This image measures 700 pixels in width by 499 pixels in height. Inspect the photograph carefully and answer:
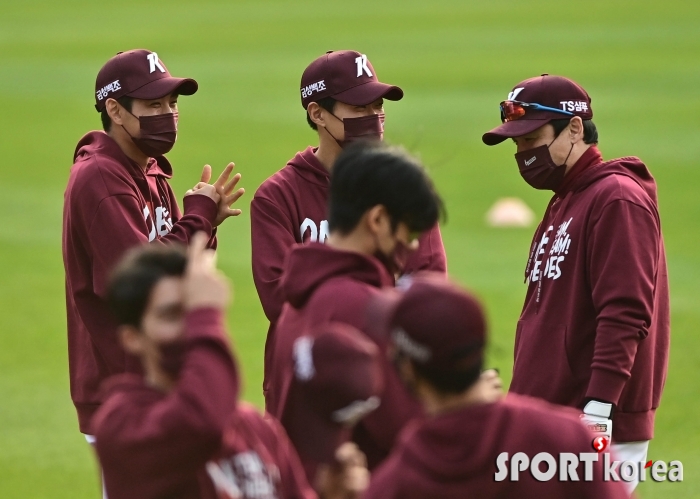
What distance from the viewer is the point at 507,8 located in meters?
42.7

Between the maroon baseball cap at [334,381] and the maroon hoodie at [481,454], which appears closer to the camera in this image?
the maroon hoodie at [481,454]

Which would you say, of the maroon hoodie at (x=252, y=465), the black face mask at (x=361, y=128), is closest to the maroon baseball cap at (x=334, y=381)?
the maroon hoodie at (x=252, y=465)

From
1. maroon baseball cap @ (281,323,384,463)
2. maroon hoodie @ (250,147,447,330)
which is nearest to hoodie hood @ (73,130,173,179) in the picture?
maroon hoodie @ (250,147,447,330)

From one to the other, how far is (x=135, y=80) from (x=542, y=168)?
204 cm

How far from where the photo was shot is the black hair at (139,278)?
134 inches

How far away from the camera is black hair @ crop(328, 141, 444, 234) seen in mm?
3820

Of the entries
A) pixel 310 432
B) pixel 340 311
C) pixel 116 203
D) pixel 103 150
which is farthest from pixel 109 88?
pixel 310 432

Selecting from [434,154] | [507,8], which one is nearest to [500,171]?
[434,154]

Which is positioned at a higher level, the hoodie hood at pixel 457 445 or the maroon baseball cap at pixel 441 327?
the maroon baseball cap at pixel 441 327

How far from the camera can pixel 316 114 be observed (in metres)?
6.18

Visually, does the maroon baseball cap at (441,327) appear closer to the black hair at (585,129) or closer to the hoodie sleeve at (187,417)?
the hoodie sleeve at (187,417)

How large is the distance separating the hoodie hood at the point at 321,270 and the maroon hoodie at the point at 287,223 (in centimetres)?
168

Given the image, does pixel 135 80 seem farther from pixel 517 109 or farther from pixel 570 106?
pixel 570 106
